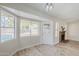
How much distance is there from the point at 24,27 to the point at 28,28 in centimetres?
35

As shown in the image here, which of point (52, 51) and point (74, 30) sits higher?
point (74, 30)

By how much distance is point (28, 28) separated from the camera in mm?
5695

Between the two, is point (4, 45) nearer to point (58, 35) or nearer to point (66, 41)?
point (66, 41)

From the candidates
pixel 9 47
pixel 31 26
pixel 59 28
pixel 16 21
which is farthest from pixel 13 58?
pixel 59 28

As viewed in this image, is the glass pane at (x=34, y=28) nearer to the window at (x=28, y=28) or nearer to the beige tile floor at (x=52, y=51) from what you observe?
the window at (x=28, y=28)

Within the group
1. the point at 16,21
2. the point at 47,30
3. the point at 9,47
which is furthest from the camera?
the point at 47,30

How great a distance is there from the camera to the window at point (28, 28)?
17.2 ft

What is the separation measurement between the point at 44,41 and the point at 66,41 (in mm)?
1509

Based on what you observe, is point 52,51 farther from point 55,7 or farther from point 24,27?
point 55,7

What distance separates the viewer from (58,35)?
7320 mm

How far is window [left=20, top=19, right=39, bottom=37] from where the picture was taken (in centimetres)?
523

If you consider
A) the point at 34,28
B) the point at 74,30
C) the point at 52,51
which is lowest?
the point at 52,51

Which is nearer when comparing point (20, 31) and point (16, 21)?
point (16, 21)

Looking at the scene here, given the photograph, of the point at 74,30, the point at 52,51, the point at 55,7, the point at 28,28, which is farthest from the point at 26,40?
the point at 55,7
